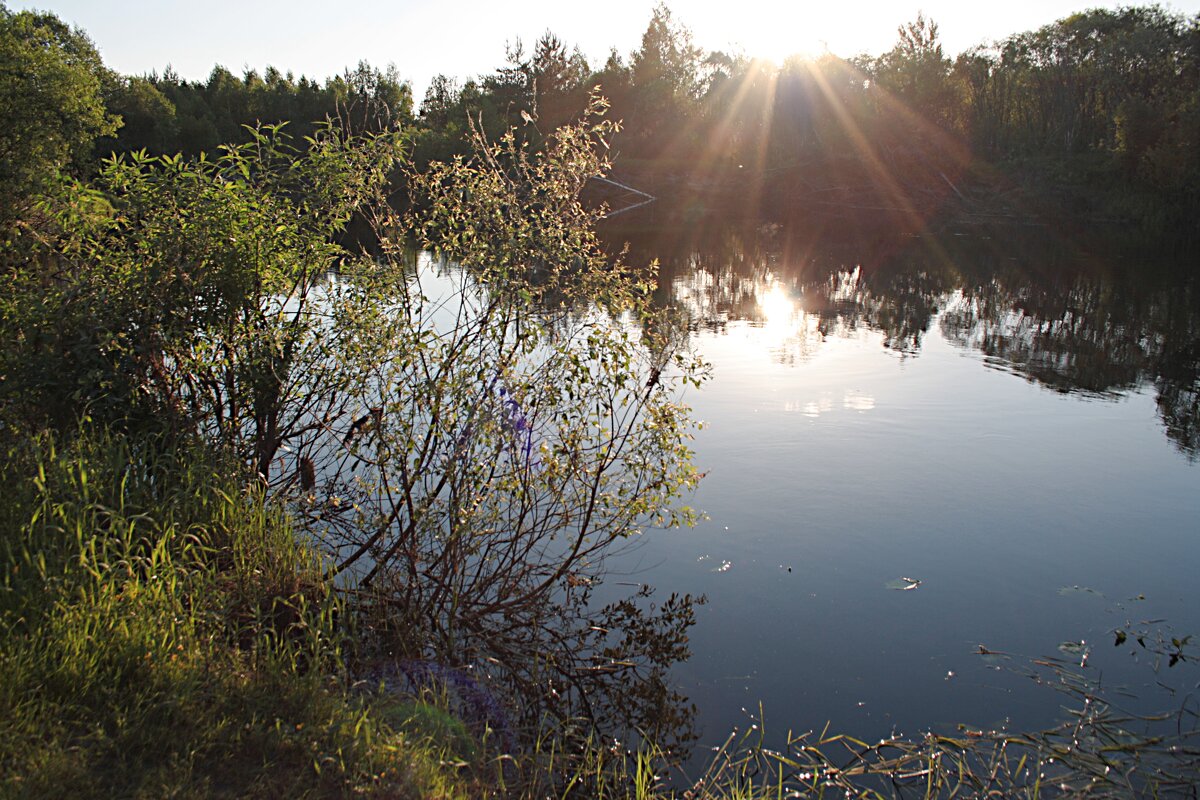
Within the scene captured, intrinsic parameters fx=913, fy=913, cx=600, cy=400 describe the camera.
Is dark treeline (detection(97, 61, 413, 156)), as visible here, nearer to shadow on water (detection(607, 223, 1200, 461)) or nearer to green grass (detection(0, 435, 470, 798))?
shadow on water (detection(607, 223, 1200, 461))

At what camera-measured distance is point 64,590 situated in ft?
15.4

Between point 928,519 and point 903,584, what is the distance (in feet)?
5.42

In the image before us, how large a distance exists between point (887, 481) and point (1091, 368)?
8.60 metres

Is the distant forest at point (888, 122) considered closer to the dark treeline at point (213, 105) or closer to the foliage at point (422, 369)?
the dark treeline at point (213, 105)

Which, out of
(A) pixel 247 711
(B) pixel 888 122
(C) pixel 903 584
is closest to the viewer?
(A) pixel 247 711

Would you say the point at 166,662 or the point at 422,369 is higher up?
the point at 422,369

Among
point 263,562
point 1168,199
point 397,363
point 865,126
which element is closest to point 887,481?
point 397,363

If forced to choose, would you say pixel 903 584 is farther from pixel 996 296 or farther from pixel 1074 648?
pixel 996 296

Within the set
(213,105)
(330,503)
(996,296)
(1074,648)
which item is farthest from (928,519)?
(213,105)

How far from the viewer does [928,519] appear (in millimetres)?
9203

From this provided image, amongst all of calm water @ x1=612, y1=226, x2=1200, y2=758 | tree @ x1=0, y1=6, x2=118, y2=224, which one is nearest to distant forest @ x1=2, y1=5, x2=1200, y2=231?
tree @ x1=0, y1=6, x2=118, y2=224

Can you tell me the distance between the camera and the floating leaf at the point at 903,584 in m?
7.70

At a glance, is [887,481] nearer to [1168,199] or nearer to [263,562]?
[263,562]

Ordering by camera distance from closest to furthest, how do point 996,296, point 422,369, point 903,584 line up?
point 422,369
point 903,584
point 996,296
